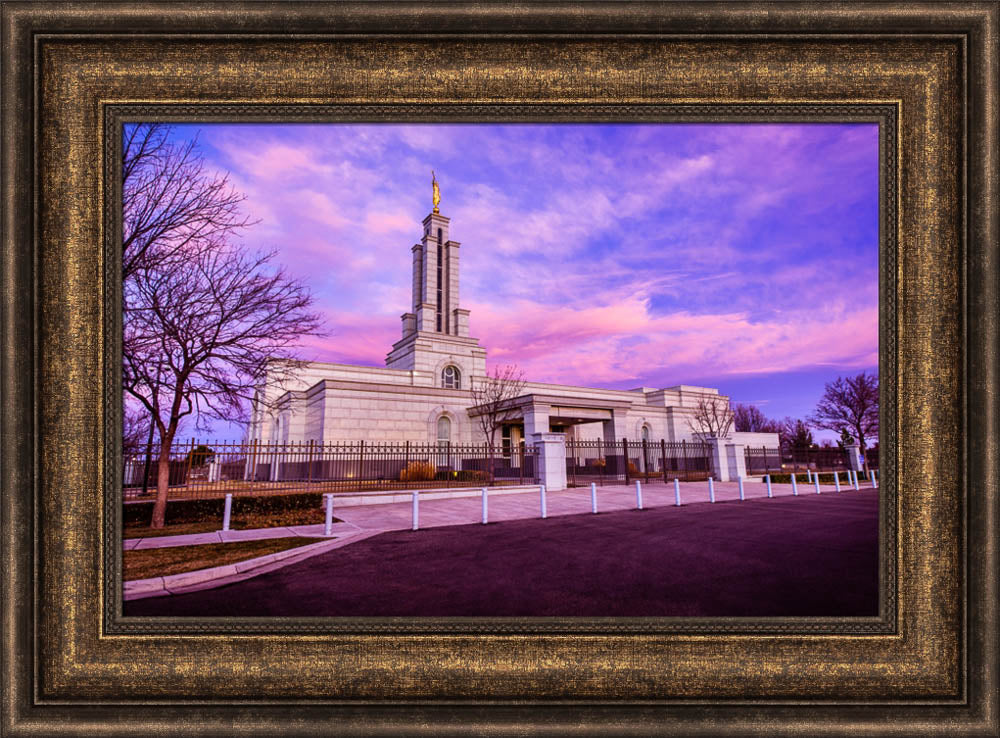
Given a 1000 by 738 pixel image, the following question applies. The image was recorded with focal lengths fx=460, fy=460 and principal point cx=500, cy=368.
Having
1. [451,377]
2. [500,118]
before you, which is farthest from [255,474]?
[451,377]

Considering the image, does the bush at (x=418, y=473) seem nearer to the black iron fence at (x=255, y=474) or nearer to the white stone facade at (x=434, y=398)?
the black iron fence at (x=255, y=474)

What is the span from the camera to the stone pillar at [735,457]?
73.9ft

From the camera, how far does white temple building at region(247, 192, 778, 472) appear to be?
95.5 feet

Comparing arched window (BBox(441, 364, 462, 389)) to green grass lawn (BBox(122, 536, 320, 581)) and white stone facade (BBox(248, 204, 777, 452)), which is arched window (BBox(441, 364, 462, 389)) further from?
green grass lawn (BBox(122, 536, 320, 581))

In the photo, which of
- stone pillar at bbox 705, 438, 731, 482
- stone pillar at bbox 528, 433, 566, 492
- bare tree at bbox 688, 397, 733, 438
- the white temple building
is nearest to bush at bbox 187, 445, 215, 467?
the white temple building

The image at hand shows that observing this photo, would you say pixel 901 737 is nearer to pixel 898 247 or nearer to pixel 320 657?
pixel 898 247

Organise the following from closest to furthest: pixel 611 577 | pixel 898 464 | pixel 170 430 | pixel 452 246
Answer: pixel 898 464, pixel 611 577, pixel 170 430, pixel 452 246

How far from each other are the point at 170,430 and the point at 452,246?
3719cm

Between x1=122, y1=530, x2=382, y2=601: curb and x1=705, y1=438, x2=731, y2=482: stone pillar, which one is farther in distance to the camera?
x1=705, y1=438, x2=731, y2=482: stone pillar

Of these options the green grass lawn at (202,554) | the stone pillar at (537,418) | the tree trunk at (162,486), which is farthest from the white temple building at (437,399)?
the green grass lawn at (202,554)

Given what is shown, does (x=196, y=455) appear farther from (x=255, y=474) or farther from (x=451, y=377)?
(x=451, y=377)

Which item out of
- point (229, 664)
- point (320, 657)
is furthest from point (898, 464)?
point (229, 664)

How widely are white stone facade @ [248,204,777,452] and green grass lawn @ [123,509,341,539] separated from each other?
10.5m

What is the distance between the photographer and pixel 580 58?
3.34 m
